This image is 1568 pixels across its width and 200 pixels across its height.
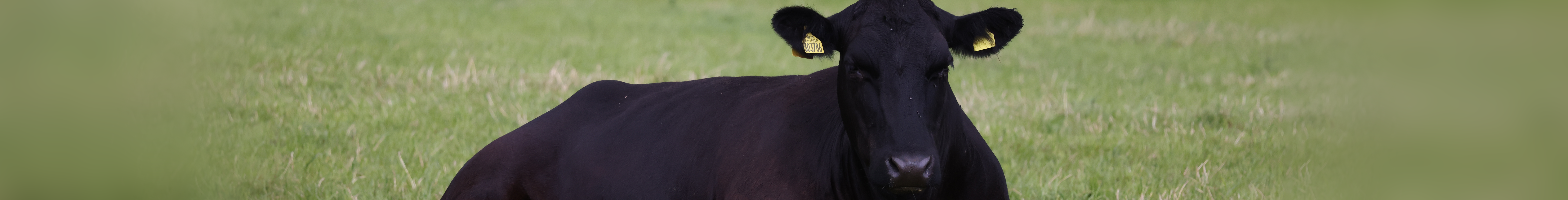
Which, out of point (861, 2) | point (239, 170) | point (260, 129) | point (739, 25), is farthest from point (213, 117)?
point (739, 25)

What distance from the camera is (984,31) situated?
12.9 feet

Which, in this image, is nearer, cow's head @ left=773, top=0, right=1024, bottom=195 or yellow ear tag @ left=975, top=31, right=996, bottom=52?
cow's head @ left=773, top=0, right=1024, bottom=195

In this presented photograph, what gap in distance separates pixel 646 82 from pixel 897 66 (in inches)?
304

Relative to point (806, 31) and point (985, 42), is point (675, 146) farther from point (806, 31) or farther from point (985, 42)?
point (985, 42)

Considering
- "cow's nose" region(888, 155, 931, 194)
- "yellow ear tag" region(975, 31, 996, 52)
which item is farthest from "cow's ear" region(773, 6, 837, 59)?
"cow's nose" region(888, 155, 931, 194)

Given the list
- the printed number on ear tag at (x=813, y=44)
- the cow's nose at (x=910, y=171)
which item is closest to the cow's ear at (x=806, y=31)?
the printed number on ear tag at (x=813, y=44)

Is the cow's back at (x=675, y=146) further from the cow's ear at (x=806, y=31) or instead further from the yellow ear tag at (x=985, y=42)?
the yellow ear tag at (x=985, y=42)

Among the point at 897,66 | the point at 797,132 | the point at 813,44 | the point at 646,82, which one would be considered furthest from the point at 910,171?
the point at 646,82

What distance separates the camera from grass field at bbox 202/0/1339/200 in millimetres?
6598

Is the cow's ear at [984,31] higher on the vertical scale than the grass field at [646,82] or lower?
higher

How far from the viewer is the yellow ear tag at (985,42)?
3.94 m

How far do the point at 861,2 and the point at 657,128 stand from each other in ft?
4.45

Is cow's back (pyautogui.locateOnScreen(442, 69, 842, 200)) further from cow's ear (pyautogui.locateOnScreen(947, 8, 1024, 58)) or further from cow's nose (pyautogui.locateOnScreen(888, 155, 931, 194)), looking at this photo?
cow's nose (pyautogui.locateOnScreen(888, 155, 931, 194))

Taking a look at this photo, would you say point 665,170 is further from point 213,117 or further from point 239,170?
point 213,117
